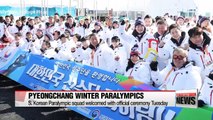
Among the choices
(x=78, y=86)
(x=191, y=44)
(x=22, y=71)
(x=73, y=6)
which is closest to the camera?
(x=191, y=44)

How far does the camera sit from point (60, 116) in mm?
7102

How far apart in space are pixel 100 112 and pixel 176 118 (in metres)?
1.63

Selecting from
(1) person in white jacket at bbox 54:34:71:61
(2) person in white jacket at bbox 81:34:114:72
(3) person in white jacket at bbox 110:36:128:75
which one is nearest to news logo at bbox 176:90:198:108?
(3) person in white jacket at bbox 110:36:128:75

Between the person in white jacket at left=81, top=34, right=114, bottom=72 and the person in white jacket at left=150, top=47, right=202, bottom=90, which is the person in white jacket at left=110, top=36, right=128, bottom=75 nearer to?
the person in white jacket at left=81, top=34, right=114, bottom=72

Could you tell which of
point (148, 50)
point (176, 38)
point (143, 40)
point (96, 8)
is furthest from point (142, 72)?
point (96, 8)

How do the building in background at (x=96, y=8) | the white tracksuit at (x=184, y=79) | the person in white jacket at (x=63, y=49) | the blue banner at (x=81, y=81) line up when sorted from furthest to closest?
the building in background at (x=96, y=8) → the person in white jacket at (x=63, y=49) → the white tracksuit at (x=184, y=79) → the blue banner at (x=81, y=81)

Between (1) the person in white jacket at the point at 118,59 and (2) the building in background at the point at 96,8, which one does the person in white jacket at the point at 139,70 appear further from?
(2) the building in background at the point at 96,8

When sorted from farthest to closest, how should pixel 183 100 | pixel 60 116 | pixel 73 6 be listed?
1. pixel 73 6
2. pixel 60 116
3. pixel 183 100

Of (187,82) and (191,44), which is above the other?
(191,44)

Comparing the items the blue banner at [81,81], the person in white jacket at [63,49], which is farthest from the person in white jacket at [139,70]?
the person in white jacket at [63,49]

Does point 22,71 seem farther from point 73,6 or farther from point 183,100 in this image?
point 73,6

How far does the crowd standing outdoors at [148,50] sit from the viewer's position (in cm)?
494

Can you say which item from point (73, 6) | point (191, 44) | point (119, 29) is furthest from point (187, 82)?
point (73, 6)

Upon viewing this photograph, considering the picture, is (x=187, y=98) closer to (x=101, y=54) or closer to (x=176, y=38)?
(x=176, y=38)
